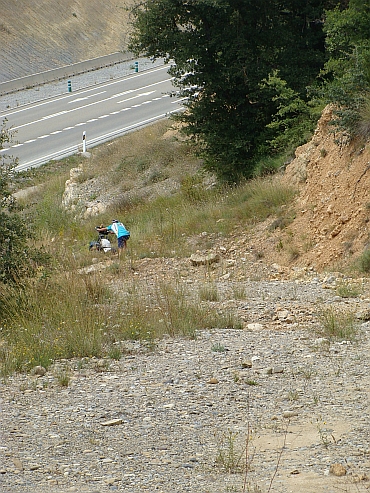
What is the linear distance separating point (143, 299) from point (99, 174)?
592 inches

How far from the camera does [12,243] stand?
10203 mm

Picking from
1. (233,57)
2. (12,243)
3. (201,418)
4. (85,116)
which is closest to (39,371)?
(201,418)

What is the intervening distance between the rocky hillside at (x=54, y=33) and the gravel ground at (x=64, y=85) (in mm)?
1791

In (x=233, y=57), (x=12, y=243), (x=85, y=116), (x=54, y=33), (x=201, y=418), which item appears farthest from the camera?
(x=54, y=33)

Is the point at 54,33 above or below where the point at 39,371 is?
above

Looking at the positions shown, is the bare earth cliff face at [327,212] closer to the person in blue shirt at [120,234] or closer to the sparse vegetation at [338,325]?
the person in blue shirt at [120,234]

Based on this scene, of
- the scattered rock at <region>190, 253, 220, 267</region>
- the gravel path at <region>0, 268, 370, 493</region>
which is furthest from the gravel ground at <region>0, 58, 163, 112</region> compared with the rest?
the gravel path at <region>0, 268, 370, 493</region>

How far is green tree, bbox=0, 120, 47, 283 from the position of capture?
1007 centimetres

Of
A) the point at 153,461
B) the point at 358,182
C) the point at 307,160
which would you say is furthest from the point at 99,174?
the point at 153,461

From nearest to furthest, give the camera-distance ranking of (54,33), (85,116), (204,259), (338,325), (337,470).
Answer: (337,470) → (338,325) → (204,259) → (85,116) → (54,33)

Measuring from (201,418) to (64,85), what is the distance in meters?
35.2

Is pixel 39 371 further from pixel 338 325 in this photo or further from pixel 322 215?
pixel 322 215

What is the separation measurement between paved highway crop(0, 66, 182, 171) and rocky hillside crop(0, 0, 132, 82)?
4.61m

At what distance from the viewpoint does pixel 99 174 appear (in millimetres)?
23828
